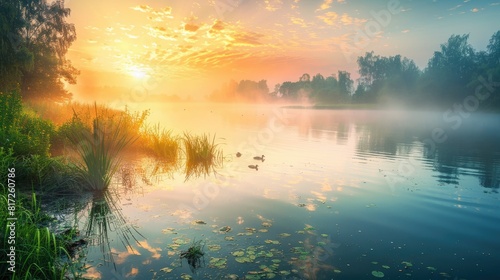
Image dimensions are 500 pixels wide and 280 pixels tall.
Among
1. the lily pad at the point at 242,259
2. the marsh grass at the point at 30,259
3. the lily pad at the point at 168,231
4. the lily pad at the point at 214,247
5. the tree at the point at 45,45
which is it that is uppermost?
the tree at the point at 45,45

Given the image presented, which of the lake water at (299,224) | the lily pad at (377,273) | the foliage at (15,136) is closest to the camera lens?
the lily pad at (377,273)

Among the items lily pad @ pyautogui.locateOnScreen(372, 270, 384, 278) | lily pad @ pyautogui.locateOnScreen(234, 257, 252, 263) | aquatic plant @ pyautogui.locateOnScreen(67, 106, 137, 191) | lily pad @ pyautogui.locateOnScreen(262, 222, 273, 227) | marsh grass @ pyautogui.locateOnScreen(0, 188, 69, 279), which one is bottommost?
lily pad @ pyautogui.locateOnScreen(372, 270, 384, 278)

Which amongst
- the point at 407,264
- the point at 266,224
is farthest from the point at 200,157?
the point at 407,264

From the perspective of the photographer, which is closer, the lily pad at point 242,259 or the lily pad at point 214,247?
the lily pad at point 242,259

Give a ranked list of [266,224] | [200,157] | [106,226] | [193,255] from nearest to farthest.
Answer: [193,255] < [106,226] < [266,224] < [200,157]

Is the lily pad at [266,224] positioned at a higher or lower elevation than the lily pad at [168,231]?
lower

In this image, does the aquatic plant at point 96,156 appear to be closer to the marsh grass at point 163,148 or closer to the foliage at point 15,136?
the foliage at point 15,136

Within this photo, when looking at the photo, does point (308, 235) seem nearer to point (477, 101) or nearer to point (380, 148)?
point (380, 148)

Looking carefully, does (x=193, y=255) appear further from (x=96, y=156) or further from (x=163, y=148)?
(x=163, y=148)

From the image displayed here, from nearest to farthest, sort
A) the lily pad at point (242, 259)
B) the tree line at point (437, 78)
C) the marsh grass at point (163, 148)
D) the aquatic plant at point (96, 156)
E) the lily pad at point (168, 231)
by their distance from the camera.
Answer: the lily pad at point (242, 259), the lily pad at point (168, 231), the aquatic plant at point (96, 156), the marsh grass at point (163, 148), the tree line at point (437, 78)

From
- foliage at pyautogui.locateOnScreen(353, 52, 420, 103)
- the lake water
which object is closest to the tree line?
foliage at pyautogui.locateOnScreen(353, 52, 420, 103)

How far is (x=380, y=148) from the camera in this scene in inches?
1219

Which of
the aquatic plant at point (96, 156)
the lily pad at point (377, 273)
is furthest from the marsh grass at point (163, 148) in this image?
the lily pad at point (377, 273)

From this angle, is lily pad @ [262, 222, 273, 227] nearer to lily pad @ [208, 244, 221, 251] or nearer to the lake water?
the lake water
